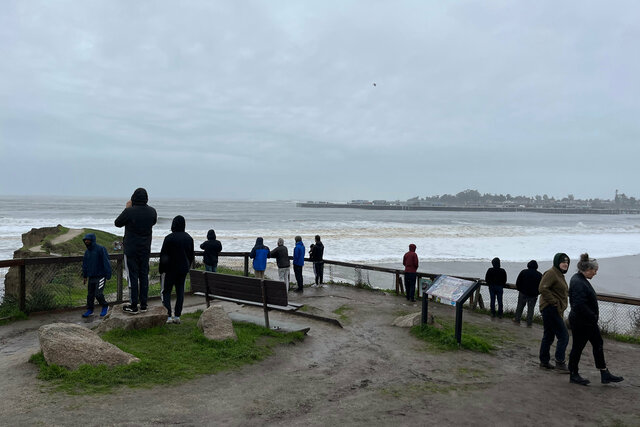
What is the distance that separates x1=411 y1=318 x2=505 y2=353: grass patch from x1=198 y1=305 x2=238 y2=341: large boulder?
326 cm

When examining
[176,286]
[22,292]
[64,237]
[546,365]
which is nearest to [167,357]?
[176,286]

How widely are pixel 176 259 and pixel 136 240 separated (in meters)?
0.72

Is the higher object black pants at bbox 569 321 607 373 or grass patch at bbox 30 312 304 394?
black pants at bbox 569 321 607 373

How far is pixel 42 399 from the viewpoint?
14.0ft

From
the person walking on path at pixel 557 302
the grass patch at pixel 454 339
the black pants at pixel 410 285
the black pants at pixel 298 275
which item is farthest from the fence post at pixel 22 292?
the person walking on path at pixel 557 302

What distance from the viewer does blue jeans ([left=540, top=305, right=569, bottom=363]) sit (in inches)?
238

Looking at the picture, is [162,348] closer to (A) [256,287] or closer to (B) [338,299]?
(A) [256,287]

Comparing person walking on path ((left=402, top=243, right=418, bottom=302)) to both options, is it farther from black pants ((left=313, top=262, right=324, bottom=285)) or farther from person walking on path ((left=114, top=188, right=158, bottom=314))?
person walking on path ((left=114, top=188, right=158, bottom=314))

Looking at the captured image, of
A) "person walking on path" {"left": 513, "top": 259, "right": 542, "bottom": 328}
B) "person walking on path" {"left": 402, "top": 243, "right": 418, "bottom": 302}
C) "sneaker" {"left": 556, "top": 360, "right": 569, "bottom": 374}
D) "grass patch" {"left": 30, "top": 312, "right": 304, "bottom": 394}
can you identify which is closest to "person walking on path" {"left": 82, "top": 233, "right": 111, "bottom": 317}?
"grass patch" {"left": 30, "top": 312, "right": 304, "bottom": 394}

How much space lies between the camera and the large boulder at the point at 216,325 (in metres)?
6.38

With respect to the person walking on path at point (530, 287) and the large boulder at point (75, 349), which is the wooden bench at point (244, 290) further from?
the person walking on path at point (530, 287)

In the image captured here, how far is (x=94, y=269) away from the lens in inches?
326

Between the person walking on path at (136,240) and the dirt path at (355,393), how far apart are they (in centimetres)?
156

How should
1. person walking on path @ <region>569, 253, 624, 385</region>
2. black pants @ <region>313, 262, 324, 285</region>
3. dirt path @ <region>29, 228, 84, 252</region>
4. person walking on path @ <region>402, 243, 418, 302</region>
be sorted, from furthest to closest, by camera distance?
1. dirt path @ <region>29, 228, 84, 252</region>
2. black pants @ <region>313, 262, 324, 285</region>
3. person walking on path @ <region>402, 243, 418, 302</region>
4. person walking on path @ <region>569, 253, 624, 385</region>
